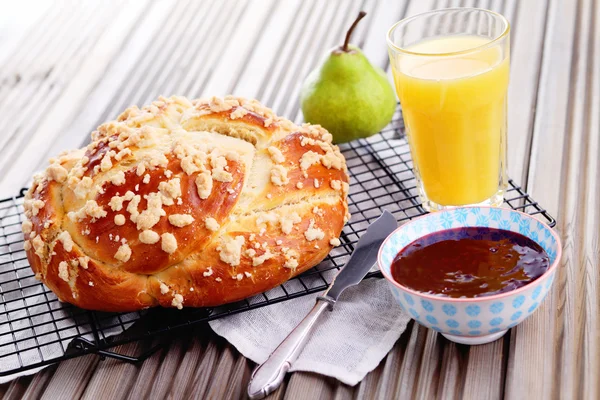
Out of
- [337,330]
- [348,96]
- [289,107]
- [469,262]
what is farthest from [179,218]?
[289,107]

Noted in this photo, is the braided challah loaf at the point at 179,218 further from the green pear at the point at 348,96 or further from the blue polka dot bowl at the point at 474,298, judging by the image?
the green pear at the point at 348,96

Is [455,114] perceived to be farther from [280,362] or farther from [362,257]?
[280,362]

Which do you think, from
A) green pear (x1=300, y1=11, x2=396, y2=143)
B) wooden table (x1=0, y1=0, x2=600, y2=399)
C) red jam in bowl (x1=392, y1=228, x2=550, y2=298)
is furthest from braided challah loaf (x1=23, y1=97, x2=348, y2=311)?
green pear (x1=300, y1=11, x2=396, y2=143)

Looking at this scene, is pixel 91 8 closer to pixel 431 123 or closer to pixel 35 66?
pixel 35 66

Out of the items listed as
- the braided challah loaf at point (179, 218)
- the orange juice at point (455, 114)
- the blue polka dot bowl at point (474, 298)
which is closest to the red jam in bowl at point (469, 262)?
the blue polka dot bowl at point (474, 298)

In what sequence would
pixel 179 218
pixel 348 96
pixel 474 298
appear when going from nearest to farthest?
pixel 474 298
pixel 179 218
pixel 348 96

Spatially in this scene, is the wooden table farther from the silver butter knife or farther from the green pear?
the green pear
